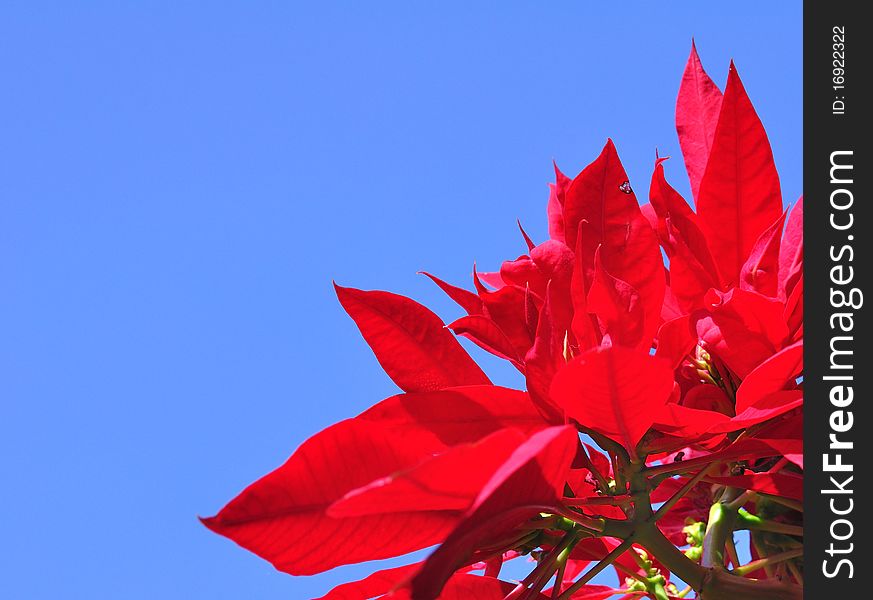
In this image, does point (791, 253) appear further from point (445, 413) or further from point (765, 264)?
point (445, 413)

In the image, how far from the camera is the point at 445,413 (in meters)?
0.34

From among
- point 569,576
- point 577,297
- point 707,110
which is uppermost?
point 707,110

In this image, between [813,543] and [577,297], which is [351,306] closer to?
[577,297]

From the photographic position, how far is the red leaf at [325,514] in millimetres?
266

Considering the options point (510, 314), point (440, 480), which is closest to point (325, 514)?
point (440, 480)

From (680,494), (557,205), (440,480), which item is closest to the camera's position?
(440,480)

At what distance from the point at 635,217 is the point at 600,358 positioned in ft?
0.36

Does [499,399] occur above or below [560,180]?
below

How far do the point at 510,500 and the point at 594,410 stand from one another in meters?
0.04

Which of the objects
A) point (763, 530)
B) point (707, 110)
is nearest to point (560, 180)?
point (707, 110)

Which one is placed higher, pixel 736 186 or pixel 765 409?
pixel 736 186

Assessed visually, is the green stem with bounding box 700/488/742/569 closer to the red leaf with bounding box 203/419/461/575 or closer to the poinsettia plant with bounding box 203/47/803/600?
the poinsettia plant with bounding box 203/47/803/600

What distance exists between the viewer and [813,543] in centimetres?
31

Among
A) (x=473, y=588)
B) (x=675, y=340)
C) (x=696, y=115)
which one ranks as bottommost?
(x=473, y=588)
